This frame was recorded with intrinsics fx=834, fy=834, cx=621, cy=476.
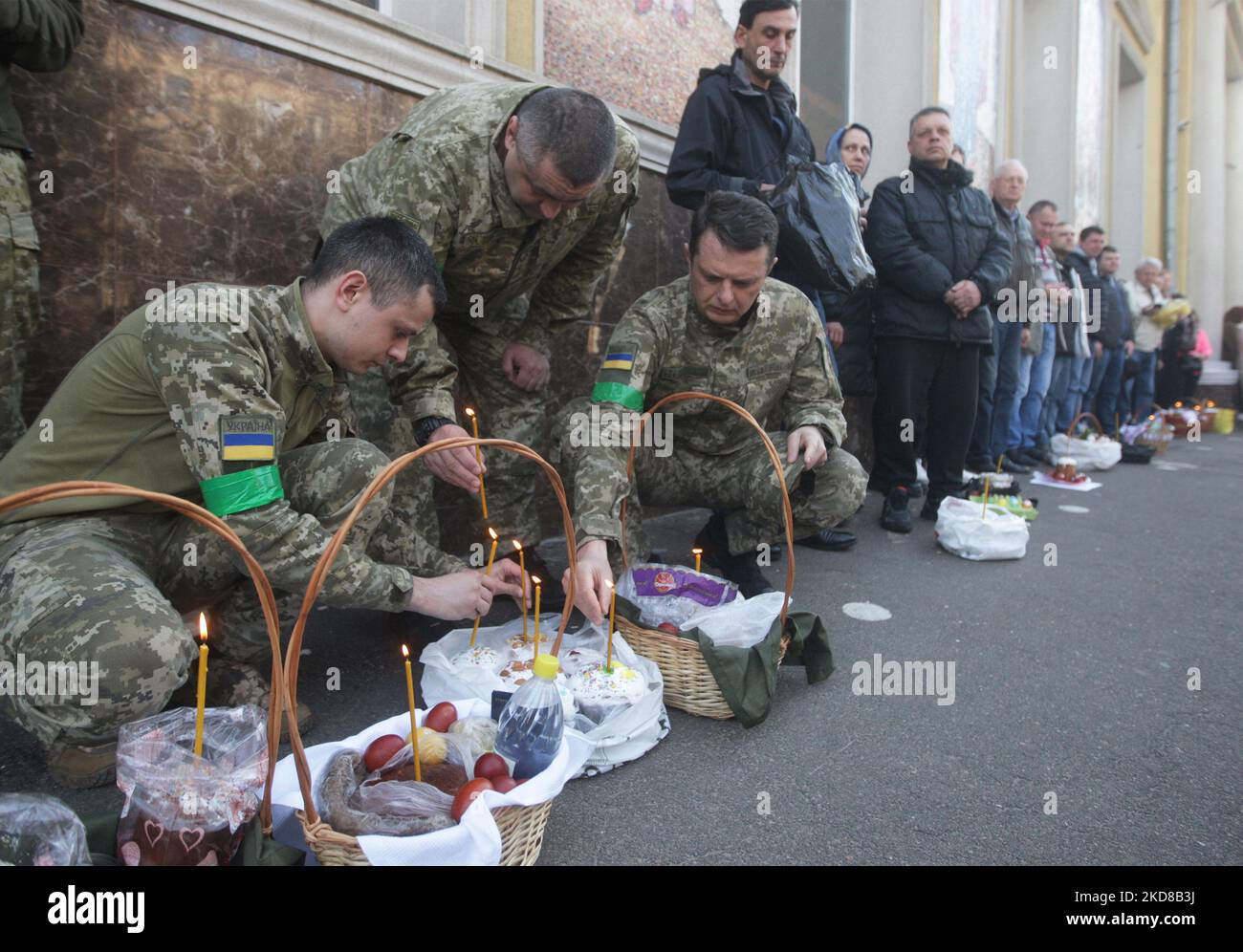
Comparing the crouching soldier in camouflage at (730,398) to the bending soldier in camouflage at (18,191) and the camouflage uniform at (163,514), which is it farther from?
the bending soldier in camouflage at (18,191)

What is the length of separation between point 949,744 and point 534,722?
115 cm

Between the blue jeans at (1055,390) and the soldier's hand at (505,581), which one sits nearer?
the soldier's hand at (505,581)

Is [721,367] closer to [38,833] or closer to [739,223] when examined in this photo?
[739,223]

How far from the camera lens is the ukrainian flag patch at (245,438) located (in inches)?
67.1

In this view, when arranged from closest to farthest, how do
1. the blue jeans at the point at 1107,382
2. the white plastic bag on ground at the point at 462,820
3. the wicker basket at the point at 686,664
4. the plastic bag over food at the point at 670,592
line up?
the white plastic bag on ground at the point at 462,820
the wicker basket at the point at 686,664
the plastic bag over food at the point at 670,592
the blue jeans at the point at 1107,382

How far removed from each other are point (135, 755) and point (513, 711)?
2.17 feet

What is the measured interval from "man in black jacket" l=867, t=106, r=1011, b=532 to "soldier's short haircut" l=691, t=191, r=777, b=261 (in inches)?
78.2

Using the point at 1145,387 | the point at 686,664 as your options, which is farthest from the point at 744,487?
the point at 1145,387

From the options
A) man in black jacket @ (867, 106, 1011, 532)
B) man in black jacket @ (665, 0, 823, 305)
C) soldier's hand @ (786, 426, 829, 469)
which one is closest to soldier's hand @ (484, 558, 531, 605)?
soldier's hand @ (786, 426, 829, 469)

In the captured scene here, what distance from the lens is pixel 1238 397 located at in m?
16.0

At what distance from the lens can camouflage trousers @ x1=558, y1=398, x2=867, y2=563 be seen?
3.02 metres

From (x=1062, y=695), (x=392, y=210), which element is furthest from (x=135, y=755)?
(x=1062, y=695)

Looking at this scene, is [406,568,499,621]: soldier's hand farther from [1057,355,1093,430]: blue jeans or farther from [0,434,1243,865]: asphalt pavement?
[1057,355,1093,430]: blue jeans

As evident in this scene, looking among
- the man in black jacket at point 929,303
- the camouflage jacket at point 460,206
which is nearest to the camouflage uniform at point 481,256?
the camouflage jacket at point 460,206
